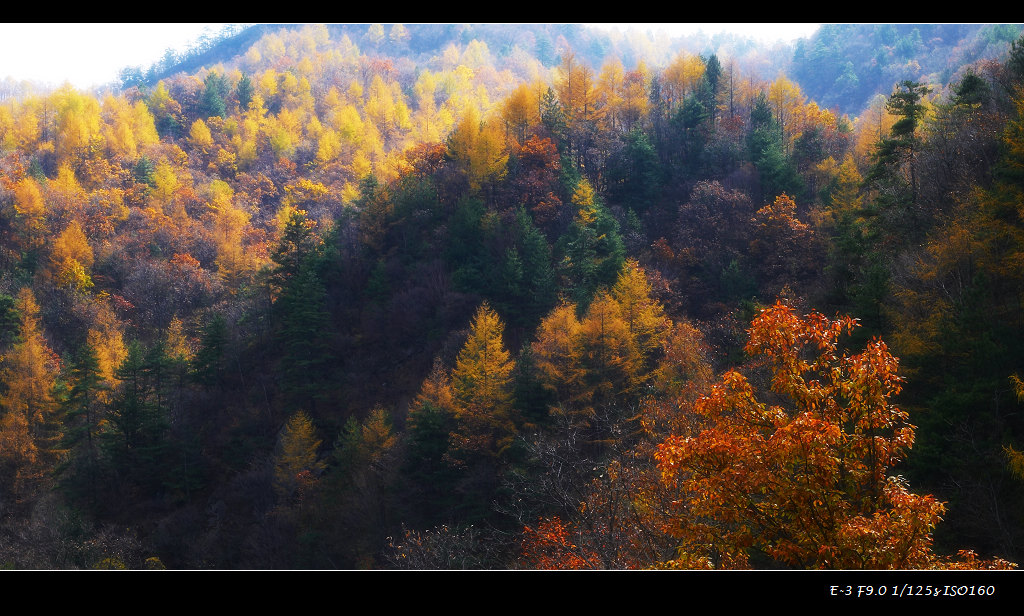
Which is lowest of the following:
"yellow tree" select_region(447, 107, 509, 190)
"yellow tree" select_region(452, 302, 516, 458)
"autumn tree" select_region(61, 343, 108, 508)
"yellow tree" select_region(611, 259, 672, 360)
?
"autumn tree" select_region(61, 343, 108, 508)

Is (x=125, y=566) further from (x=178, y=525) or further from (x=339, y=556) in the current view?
(x=339, y=556)

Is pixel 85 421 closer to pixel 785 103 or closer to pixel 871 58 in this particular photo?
pixel 785 103

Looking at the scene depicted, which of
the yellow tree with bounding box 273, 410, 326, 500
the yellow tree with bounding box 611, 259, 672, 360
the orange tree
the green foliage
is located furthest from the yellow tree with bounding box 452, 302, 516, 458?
the green foliage

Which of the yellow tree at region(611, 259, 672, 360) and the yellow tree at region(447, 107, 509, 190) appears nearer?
the yellow tree at region(611, 259, 672, 360)

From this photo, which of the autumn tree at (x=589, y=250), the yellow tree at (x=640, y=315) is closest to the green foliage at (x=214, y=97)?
the autumn tree at (x=589, y=250)

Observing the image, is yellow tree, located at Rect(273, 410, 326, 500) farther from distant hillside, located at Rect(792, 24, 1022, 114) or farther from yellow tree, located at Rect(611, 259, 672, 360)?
distant hillside, located at Rect(792, 24, 1022, 114)

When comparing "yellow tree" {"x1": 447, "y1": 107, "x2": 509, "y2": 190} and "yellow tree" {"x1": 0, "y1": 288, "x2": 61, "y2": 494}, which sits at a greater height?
"yellow tree" {"x1": 447, "y1": 107, "x2": 509, "y2": 190}
